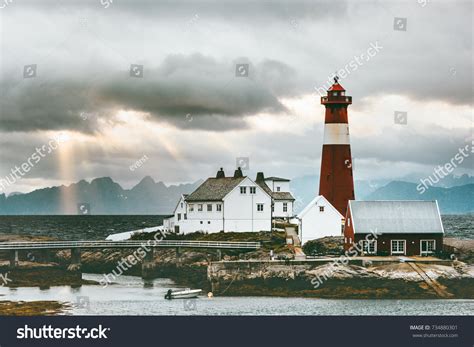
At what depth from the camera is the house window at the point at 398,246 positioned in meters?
63.5

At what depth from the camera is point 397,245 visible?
2505 inches

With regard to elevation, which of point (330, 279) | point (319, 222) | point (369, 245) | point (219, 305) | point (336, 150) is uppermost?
point (336, 150)

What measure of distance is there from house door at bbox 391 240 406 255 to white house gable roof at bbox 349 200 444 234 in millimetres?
684

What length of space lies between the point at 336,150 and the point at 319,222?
644 cm

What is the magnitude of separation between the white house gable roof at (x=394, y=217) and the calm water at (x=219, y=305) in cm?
729

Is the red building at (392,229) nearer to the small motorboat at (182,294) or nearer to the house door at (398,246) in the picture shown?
the house door at (398,246)

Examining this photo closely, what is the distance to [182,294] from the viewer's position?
194ft

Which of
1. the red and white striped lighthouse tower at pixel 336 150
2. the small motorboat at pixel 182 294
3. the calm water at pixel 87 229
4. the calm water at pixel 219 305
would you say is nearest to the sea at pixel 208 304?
the calm water at pixel 219 305

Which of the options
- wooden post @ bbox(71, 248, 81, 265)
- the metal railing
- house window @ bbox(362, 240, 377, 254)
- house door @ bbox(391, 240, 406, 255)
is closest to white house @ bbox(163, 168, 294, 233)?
the metal railing

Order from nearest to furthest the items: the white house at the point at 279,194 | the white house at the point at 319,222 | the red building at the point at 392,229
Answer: the red building at the point at 392,229
the white house at the point at 319,222
the white house at the point at 279,194

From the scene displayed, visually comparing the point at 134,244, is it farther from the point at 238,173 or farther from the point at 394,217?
the point at 394,217

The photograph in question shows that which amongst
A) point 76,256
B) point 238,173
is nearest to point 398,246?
point 238,173
